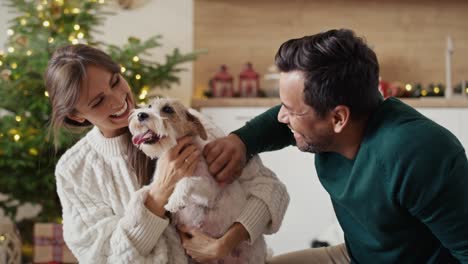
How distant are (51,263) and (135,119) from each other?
1.77m

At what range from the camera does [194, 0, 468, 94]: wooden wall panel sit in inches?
170

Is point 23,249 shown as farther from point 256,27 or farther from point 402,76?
point 402,76

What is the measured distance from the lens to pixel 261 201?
1645mm

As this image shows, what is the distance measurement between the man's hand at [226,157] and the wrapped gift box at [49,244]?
5.33 ft

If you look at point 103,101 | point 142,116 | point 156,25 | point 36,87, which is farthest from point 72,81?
point 156,25

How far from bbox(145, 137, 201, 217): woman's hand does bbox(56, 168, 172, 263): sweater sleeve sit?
3 centimetres

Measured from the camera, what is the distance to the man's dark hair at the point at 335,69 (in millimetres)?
1276

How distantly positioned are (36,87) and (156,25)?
146 cm

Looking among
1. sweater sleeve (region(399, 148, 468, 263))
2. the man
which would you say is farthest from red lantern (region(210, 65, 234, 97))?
sweater sleeve (region(399, 148, 468, 263))

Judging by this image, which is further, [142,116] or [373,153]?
[142,116]

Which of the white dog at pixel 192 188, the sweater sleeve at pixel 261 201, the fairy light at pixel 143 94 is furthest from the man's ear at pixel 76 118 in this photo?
the fairy light at pixel 143 94

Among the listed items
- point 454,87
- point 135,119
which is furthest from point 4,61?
point 454,87

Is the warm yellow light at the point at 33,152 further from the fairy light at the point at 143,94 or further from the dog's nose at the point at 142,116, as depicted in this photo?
the dog's nose at the point at 142,116

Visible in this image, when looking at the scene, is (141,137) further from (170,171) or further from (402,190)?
(402,190)
